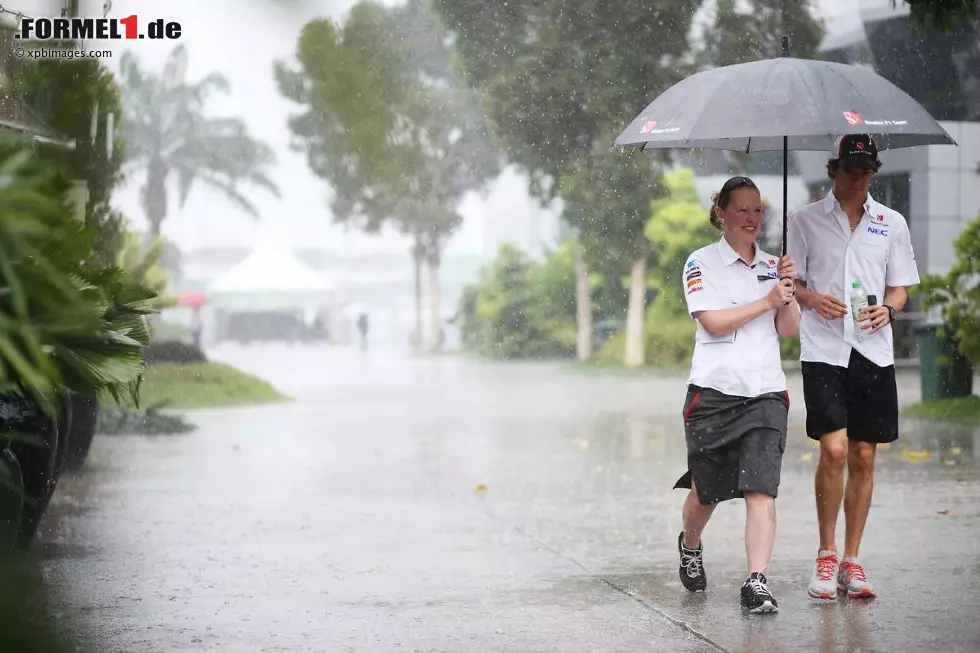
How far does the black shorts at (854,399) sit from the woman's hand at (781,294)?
42 centimetres

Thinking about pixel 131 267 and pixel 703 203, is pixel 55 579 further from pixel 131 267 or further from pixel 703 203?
pixel 703 203

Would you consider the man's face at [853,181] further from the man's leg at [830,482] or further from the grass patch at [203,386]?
the grass patch at [203,386]

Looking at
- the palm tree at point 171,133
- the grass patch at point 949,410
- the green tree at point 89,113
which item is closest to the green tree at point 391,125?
the palm tree at point 171,133

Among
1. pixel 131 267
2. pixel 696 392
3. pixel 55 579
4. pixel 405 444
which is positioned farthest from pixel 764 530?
pixel 131 267

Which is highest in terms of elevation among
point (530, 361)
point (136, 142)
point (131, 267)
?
point (136, 142)

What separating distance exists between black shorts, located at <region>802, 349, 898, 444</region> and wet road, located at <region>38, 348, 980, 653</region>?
2.11ft

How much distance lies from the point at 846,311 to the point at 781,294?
350mm

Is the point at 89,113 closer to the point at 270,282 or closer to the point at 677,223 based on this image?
the point at 270,282

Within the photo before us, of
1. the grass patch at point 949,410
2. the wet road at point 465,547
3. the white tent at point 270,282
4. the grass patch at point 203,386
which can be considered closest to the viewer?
the wet road at point 465,547

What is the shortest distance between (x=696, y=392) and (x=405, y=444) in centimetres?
835

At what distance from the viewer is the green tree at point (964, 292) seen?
14.7 metres

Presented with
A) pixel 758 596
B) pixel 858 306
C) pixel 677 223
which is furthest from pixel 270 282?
pixel 758 596

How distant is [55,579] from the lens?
606 centimetres

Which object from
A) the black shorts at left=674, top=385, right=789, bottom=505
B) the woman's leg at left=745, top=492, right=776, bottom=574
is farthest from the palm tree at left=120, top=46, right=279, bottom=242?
the woman's leg at left=745, top=492, right=776, bottom=574
